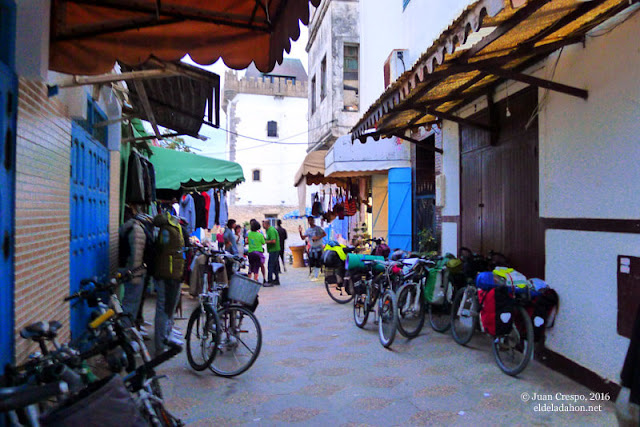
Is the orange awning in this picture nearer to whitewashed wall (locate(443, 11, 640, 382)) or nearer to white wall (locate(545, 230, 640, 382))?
whitewashed wall (locate(443, 11, 640, 382))

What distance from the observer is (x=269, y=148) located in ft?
136

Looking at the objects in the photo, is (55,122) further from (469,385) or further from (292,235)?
(292,235)

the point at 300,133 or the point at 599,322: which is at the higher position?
the point at 300,133

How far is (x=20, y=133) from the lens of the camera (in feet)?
10.5

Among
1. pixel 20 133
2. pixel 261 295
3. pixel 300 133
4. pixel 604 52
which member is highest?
pixel 300 133

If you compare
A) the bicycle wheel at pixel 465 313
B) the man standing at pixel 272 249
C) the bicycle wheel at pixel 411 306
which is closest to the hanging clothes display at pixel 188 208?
the man standing at pixel 272 249

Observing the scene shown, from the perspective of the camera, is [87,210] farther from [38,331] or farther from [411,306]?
[411,306]

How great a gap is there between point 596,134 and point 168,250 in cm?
472

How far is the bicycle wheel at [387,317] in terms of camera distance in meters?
6.16

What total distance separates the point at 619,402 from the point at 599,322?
8.89 ft

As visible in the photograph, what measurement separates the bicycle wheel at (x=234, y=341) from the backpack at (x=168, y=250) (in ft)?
2.69

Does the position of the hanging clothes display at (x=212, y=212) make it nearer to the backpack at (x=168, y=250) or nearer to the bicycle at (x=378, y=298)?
the bicycle at (x=378, y=298)

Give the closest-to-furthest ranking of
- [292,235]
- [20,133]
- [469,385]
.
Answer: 1. [20,133]
2. [469,385]
3. [292,235]

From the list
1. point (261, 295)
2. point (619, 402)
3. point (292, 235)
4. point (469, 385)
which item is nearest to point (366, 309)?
point (469, 385)
